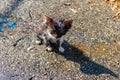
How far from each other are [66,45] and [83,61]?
1.64 feet

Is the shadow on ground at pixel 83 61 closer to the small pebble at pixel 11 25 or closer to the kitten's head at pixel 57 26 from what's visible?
the kitten's head at pixel 57 26

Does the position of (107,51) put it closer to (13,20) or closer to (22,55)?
(22,55)

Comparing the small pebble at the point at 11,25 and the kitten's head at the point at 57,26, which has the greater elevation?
the kitten's head at the point at 57,26

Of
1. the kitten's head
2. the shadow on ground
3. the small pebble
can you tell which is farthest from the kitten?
the small pebble

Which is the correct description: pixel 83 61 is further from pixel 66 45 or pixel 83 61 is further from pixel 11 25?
pixel 11 25

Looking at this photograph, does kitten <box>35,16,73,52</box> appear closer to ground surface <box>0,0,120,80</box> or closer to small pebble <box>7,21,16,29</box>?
ground surface <box>0,0,120,80</box>

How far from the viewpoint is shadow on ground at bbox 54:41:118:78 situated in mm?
5200

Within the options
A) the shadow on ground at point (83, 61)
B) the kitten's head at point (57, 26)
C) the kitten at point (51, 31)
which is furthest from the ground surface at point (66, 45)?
the kitten's head at point (57, 26)

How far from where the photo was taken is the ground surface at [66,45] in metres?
5.15

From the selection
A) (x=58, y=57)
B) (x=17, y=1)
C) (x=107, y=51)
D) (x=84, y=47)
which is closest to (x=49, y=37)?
(x=58, y=57)

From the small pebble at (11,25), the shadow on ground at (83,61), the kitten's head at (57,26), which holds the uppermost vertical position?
the kitten's head at (57,26)

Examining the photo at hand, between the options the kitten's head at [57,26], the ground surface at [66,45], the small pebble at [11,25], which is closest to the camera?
the kitten's head at [57,26]

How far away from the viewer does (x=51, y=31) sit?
16.2 ft

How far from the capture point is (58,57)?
5.41 meters
